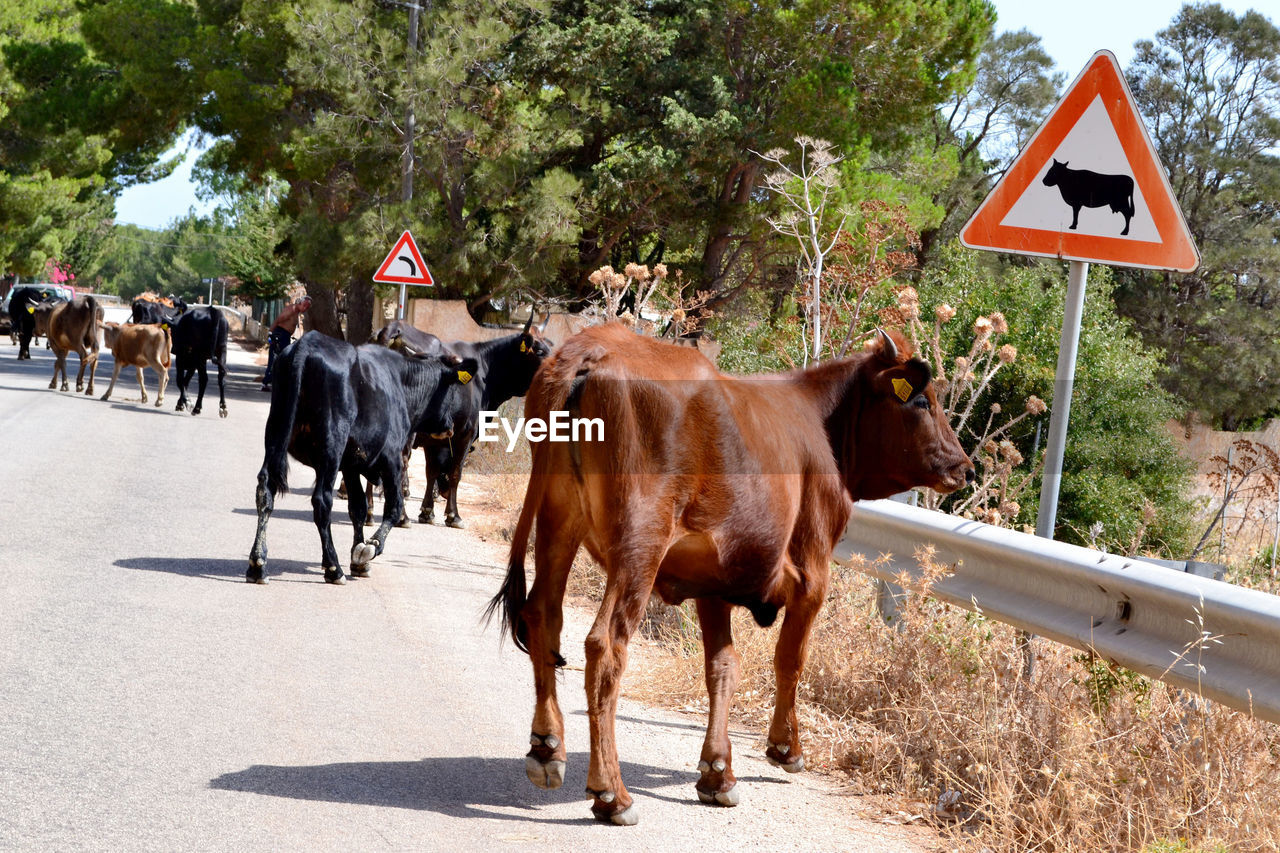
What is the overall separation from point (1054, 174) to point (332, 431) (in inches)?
220

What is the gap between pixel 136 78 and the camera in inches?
1134

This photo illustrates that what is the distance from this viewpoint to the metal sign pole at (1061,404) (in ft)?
18.0

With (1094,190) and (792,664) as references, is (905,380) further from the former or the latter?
(792,664)

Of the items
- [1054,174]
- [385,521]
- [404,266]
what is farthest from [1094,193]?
[404,266]

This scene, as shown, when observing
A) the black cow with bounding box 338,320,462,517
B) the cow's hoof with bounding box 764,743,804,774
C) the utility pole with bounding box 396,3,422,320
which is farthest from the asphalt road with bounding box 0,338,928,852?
the utility pole with bounding box 396,3,422,320

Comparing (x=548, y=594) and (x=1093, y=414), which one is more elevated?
(x=1093, y=414)

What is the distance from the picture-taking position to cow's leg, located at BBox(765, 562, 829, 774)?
5254 millimetres

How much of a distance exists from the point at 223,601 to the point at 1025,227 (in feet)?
17.6

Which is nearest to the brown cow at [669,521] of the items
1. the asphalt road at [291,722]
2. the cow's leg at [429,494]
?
the asphalt road at [291,722]

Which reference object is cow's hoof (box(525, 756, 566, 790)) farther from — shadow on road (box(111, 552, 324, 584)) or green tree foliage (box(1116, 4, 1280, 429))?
green tree foliage (box(1116, 4, 1280, 429))

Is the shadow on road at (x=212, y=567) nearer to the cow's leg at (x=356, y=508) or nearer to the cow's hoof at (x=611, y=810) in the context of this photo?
the cow's leg at (x=356, y=508)

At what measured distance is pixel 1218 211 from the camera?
34.7 metres

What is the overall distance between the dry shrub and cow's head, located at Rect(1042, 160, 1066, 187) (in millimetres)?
1733

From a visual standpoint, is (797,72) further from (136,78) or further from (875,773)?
(875,773)
